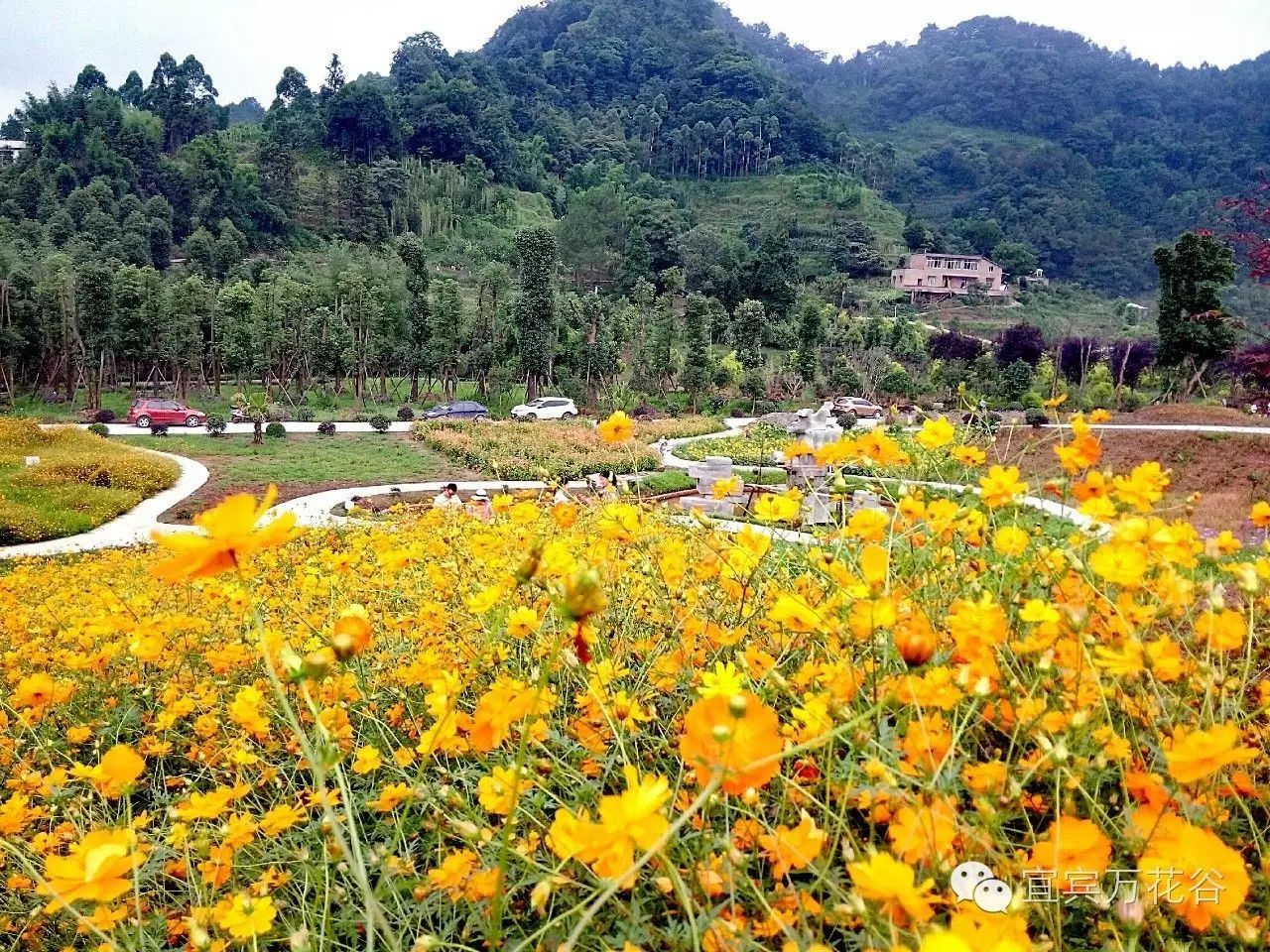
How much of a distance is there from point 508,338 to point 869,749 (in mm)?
20399

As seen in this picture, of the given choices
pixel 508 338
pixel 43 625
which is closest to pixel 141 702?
pixel 43 625

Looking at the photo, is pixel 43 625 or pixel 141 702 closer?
pixel 141 702

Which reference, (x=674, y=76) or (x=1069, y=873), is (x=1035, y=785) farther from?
(x=674, y=76)

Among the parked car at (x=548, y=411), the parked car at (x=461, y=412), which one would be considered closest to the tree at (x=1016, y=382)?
the parked car at (x=548, y=411)

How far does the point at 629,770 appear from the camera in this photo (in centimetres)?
60

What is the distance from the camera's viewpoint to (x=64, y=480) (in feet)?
30.7

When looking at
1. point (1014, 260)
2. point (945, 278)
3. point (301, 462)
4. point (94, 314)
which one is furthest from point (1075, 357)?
Result: point (94, 314)

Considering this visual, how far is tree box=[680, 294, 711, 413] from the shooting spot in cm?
2003

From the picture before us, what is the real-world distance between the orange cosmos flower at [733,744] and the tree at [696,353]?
63.7ft

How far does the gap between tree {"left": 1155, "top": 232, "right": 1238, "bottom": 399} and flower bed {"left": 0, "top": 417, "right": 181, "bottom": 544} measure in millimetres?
15693

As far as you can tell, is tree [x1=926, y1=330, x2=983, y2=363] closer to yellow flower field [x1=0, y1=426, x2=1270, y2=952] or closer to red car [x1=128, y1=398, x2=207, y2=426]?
red car [x1=128, y1=398, x2=207, y2=426]

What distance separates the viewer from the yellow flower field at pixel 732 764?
55 centimetres

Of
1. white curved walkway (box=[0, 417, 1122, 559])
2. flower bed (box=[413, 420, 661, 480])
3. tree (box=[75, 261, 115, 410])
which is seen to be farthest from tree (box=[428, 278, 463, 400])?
white curved walkway (box=[0, 417, 1122, 559])

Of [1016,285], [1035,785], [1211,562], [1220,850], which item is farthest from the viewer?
[1016,285]
